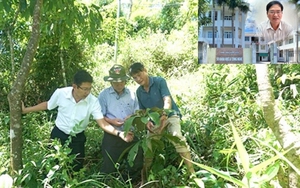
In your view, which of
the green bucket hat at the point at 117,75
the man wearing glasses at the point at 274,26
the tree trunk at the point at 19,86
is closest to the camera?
the tree trunk at the point at 19,86

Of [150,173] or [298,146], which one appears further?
[150,173]

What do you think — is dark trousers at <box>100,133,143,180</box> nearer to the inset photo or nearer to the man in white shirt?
the man in white shirt

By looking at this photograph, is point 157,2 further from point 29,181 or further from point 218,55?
point 29,181

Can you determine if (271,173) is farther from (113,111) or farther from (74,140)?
(74,140)

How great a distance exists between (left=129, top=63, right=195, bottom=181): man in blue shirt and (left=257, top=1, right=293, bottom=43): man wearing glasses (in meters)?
Result: 1.22

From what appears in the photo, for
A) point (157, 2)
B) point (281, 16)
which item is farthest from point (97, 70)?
point (281, 16)

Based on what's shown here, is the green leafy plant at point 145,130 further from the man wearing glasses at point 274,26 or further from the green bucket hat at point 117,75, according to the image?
the man wearing glasses at point 274,26

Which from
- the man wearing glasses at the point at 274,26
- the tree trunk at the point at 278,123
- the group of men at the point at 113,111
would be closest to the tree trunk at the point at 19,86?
the group of men at the point at 113,111

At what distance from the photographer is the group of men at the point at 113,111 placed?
2.58 meters

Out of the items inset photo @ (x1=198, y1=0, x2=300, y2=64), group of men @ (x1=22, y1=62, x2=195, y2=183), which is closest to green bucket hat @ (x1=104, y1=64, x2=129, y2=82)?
group of men @ (x1=22, y1=62, x2=195, y2=183)

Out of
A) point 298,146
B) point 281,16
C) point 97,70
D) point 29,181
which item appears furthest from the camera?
point 97,70

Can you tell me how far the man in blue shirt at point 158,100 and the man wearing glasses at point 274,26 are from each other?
1223 mm

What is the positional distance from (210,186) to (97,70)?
5.83 ft

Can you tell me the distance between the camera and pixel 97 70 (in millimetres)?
3721
